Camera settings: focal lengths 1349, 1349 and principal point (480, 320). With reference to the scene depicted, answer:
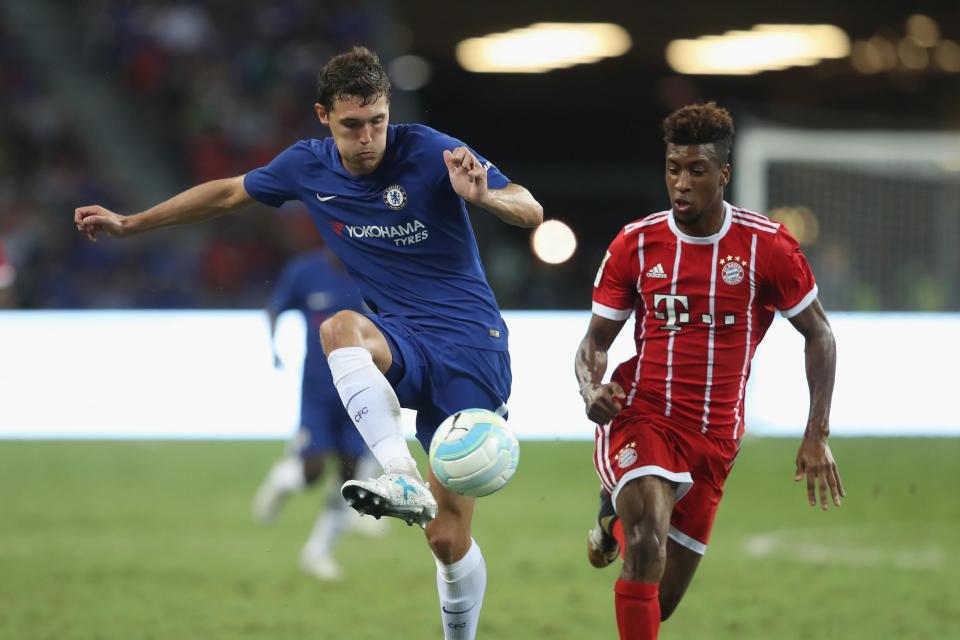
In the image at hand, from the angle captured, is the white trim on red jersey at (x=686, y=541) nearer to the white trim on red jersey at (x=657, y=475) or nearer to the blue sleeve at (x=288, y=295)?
the white trim on red jersey at (x=657, y=475)

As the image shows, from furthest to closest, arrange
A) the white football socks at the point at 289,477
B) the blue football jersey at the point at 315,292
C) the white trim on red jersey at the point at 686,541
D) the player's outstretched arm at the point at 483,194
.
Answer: the white football socks at the point at 289,477 < the blue football jersey at the point at 315,292 < the white trim on red jersey at the point at 686,541 < the player's outstretched arm at the point at 483,194

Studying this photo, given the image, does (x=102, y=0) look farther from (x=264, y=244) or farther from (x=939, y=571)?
(x=939, y=571)

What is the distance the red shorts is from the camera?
5254 millimetres

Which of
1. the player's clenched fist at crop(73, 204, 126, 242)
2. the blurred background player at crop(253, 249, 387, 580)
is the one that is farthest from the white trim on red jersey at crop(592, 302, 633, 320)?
the blurred background player at crop(253, 249, 387, 580)

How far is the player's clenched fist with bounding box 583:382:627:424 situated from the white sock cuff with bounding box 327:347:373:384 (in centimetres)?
85

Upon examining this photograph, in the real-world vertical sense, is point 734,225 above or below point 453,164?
below

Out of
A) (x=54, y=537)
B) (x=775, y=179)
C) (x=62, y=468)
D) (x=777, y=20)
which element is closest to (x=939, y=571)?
(x=54, y=537)

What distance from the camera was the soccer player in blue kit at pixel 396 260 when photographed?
5133 mm

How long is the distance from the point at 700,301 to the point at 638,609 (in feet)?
4.02

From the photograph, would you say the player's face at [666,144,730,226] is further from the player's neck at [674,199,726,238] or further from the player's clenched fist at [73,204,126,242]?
the player's clenched fist at [73,204,126,242]

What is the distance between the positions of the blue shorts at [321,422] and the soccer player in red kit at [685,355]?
419 cm

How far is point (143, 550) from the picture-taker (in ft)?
32.7

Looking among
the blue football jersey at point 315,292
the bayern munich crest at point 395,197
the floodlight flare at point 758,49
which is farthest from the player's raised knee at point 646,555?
the floodlight flare at point 758,49

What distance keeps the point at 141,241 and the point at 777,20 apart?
11430 millimetres
